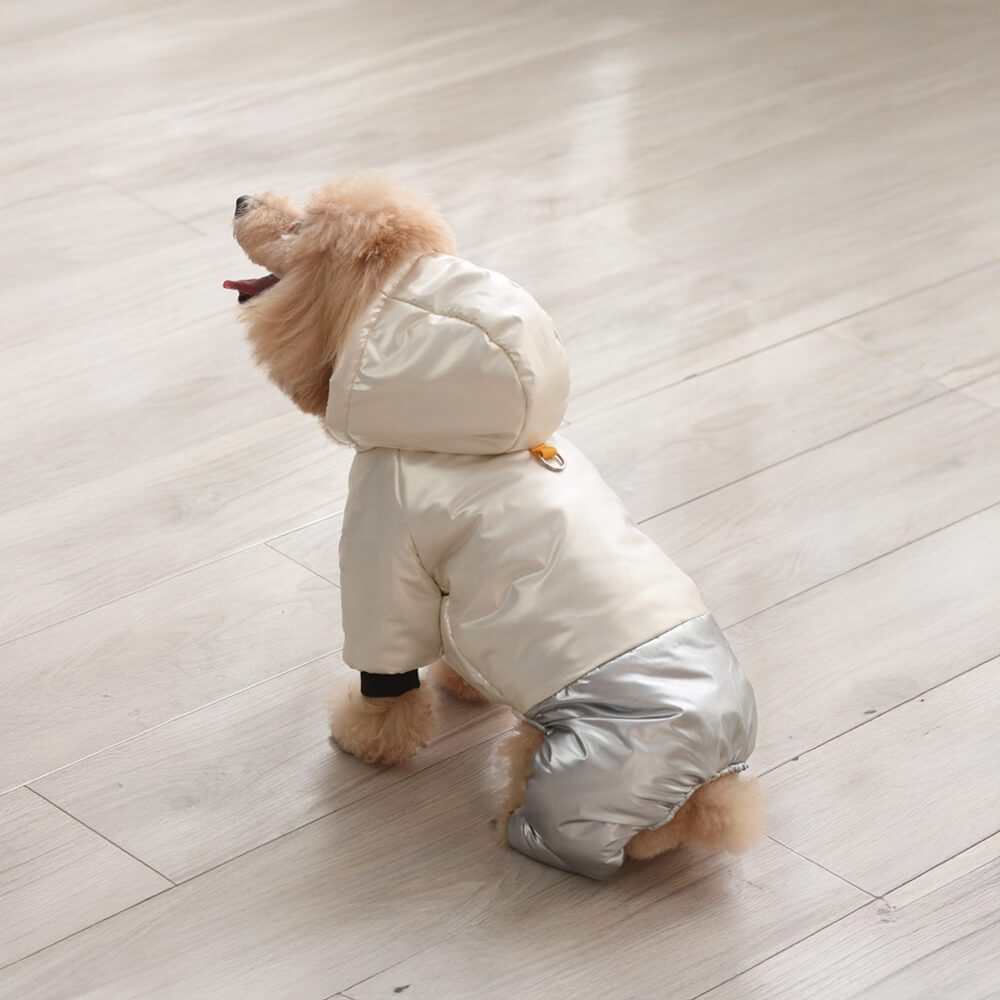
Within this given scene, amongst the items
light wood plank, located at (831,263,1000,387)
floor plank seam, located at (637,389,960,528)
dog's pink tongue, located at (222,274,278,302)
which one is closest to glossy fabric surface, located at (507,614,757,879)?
dog's pink tongue, located at (222,274,278,302)

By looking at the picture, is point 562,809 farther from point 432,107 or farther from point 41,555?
point 432,107

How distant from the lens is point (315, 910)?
1.22 m

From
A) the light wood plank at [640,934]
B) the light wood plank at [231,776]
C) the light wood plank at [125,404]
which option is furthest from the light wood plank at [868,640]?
the light wood plank at [125,404]

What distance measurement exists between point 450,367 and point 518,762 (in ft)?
1.05

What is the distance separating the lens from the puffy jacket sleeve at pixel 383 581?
125 cm

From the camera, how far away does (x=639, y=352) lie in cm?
203

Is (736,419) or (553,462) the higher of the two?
(553,462)

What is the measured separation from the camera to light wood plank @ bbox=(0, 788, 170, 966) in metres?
1.21

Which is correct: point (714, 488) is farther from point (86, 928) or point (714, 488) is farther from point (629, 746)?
point (86, 928)

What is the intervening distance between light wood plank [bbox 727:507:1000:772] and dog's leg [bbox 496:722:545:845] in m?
0.22

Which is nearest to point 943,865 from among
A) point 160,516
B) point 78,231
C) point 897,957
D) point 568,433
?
point 897,957

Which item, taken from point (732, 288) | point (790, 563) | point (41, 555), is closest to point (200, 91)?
point (732, 288)

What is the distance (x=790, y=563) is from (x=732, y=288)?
64 centimetres

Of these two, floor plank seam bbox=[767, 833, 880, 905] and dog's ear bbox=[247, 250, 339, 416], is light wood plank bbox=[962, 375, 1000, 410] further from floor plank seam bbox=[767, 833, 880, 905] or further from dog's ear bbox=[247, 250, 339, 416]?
dog's ear bbox=[247, 250, 339, 416]
